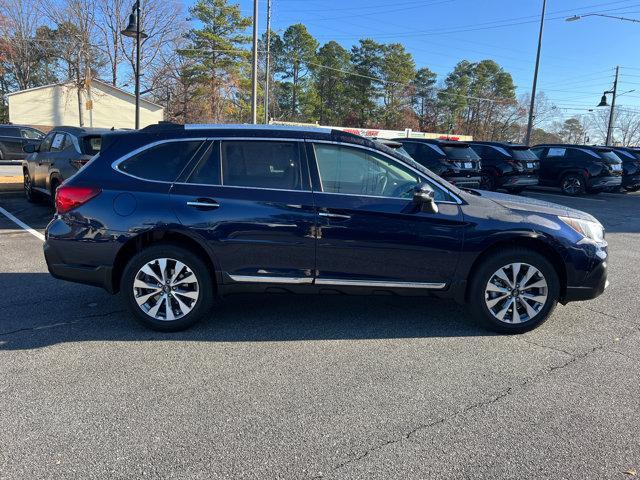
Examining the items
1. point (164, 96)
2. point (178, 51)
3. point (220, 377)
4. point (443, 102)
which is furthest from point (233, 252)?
point (443, 102)

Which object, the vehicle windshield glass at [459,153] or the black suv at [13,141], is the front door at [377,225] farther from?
the black suv at [13,141]

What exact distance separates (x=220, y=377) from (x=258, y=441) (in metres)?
0.82

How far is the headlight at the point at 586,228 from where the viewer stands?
175 inches

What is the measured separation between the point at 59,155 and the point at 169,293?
6066 millimetres

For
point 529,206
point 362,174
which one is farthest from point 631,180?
point 362,174

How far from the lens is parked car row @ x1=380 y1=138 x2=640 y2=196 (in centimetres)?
1295

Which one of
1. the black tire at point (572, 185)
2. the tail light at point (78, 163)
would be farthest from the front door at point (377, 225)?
the black tire at point (572, 185)

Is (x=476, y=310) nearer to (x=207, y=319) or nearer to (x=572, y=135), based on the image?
(x=207, y=319)

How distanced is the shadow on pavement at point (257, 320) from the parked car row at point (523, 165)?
23.4 feet

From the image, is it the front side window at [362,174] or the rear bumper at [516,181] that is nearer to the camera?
the front side window at [362,174]

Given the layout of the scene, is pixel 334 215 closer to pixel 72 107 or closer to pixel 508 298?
pixel 508 298

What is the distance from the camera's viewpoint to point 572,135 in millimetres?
92625

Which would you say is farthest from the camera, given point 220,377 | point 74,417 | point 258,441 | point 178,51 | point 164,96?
point 164,96

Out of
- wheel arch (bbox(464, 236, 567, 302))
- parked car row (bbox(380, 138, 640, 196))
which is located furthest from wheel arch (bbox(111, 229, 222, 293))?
parked car row (bbox(380, 138, 640, 196))
